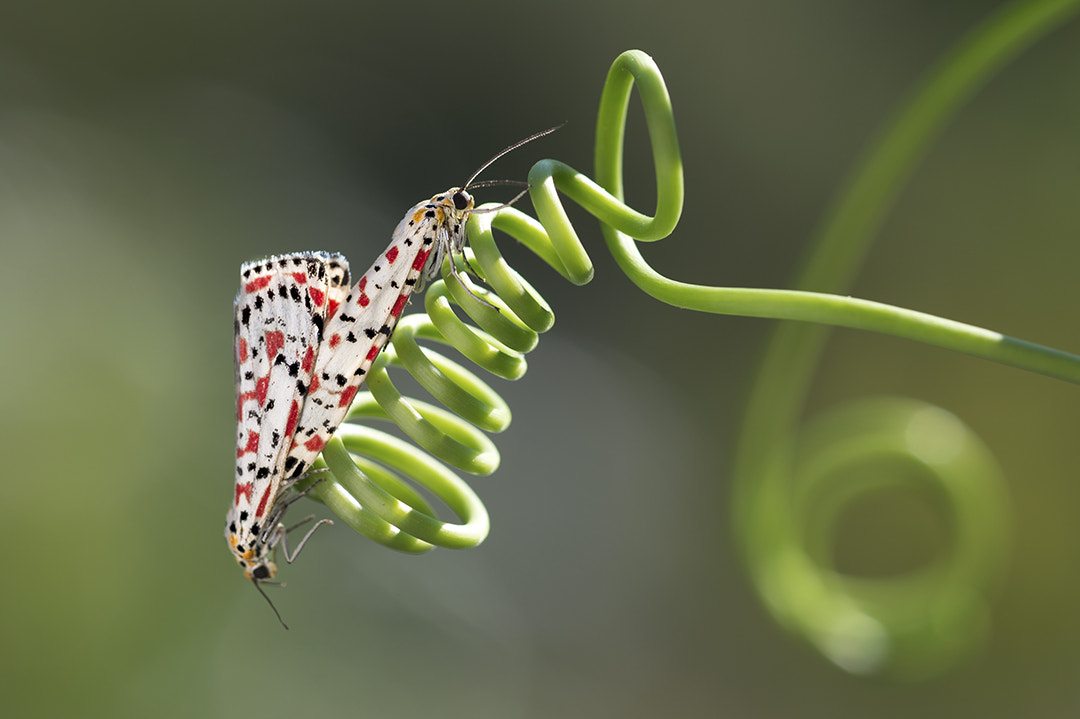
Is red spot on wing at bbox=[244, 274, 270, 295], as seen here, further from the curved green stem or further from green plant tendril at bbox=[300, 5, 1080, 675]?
the curved green stem

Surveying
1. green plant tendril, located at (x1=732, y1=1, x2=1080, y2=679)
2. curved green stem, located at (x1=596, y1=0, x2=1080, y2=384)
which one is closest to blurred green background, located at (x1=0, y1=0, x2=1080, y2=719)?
green plant tendril, located at (x1=732, y1=1, x2=1080, y2=679)

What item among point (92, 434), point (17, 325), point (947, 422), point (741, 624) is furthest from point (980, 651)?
point (17, 325)

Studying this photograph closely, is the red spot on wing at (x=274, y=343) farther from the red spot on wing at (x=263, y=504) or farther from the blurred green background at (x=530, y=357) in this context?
the blurred green background at (x=530, y=357)

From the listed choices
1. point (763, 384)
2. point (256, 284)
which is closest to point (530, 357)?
point (763, 384)

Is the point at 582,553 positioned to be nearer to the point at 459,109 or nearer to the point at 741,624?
the point at 741,624

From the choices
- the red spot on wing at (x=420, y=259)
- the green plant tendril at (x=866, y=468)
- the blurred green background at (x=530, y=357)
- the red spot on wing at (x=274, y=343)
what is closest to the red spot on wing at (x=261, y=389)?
the red spot on wing at (x=274, y=343)
